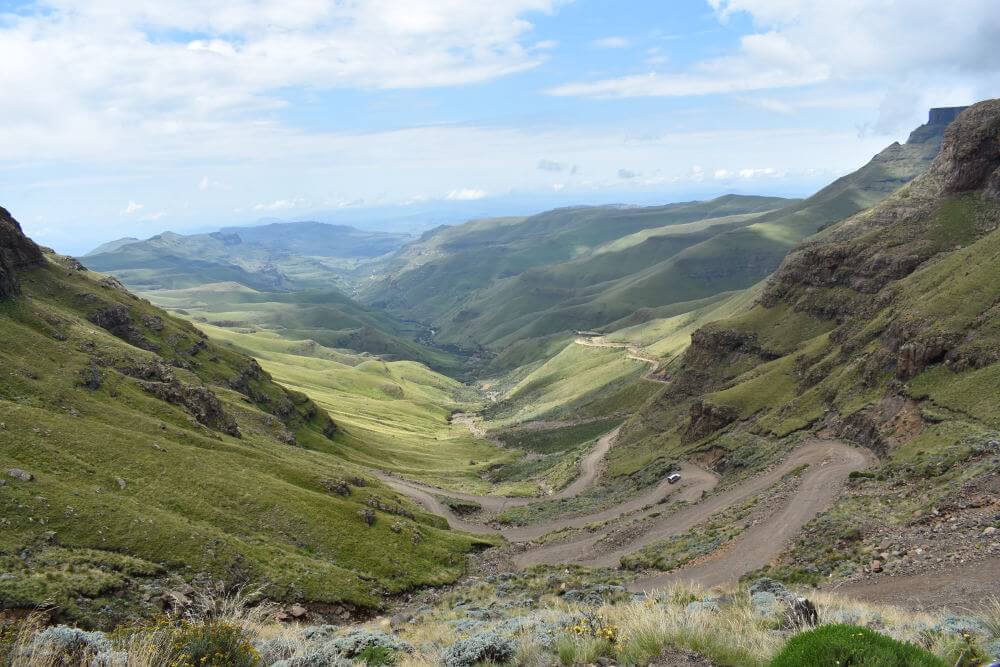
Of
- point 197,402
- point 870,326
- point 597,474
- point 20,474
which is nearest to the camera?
point 20,474

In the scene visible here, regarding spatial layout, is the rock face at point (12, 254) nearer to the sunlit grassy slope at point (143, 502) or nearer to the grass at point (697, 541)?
the sunlit grassy slope at point (143, 502)

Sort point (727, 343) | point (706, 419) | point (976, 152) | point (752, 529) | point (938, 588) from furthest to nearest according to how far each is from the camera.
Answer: point (727, 343)
point (976, 152)
point (706, 419)
point (752, 529)
point (938, 588)

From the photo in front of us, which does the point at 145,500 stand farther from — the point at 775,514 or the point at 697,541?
the point at 775,514

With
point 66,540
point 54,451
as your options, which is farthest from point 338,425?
point 66,540

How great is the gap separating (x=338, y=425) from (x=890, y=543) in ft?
451

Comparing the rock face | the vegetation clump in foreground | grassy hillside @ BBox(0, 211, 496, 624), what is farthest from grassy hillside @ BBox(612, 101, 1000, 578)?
the rock face

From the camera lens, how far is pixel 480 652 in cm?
1611

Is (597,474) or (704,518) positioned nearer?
(704,518)

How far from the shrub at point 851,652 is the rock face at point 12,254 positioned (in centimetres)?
10309

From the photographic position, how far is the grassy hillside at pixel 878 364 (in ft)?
152

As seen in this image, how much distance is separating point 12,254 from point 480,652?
385 ft

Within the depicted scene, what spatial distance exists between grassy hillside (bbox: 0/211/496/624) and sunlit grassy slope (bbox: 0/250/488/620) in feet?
0.43

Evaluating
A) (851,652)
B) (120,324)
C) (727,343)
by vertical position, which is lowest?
(727,343)

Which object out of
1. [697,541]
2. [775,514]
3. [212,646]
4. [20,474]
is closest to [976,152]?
[775,514]
